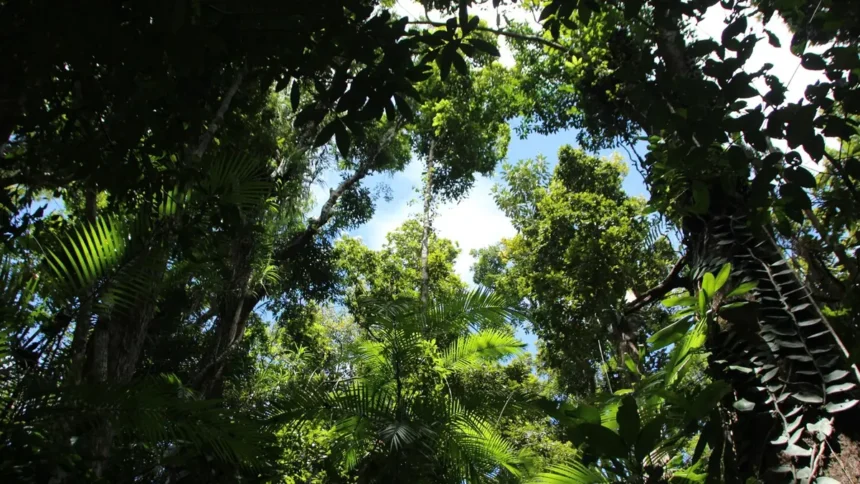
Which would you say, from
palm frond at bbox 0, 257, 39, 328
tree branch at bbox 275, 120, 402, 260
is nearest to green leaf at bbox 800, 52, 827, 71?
palm frond at bbox 0, 257, 39, 328

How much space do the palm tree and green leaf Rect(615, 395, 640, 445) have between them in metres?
1.40

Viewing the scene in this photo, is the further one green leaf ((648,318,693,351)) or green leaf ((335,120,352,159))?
green leaf ((648,318,693,351))

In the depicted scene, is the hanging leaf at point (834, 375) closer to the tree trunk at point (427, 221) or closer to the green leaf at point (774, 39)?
the green leaf at point (774, 39)

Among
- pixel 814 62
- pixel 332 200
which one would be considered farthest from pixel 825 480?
pixel 332 200

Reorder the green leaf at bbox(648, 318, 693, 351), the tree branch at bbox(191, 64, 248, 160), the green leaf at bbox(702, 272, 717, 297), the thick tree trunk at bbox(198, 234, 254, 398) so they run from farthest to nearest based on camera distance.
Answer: the thick tree trunk at bbox(198, 234, 254, 398), the tree branch at bbox(191, 64, 248, 160), the green leaf at bbox(648, 318, 693, 351), the green leaf at bbox(702, 272, 717, 297)

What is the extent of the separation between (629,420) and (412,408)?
74.5 inches

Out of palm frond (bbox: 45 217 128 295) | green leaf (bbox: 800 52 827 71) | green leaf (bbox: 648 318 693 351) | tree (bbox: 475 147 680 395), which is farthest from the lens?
tree (bbox: 475 147 680 395)

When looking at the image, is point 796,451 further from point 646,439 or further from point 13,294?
point 13,294

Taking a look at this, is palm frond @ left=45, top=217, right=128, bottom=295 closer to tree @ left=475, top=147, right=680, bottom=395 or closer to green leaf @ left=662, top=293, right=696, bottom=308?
green leaf @ left=662, top=293, right=696, bottom=308

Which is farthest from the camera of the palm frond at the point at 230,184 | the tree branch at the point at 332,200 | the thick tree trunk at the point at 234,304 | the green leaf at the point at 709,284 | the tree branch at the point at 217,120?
the tree branch at the point at 332,200

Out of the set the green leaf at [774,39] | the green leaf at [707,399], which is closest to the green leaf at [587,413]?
the green leaf at [707,399]

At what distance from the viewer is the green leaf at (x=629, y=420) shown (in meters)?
1.05

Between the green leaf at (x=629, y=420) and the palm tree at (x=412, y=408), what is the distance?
4.60 feet

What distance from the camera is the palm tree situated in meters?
2.46
